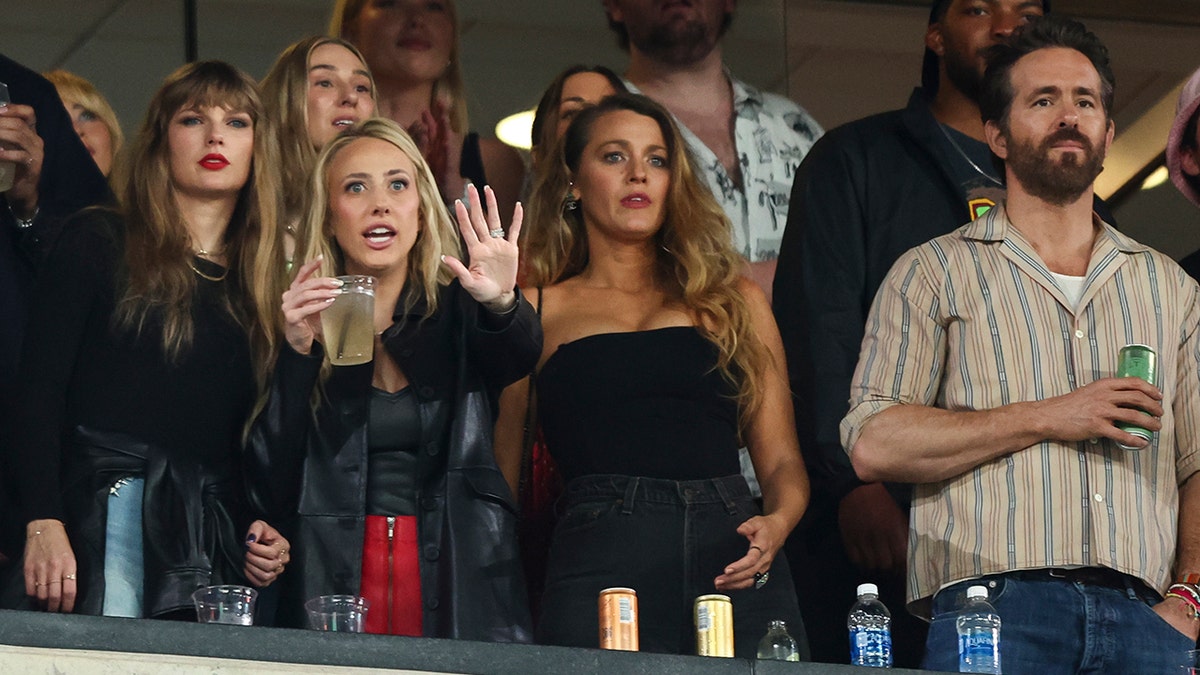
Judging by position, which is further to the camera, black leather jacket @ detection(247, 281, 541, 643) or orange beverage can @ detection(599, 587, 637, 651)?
black leather jacket @ detection(247, 281, 541, 643)

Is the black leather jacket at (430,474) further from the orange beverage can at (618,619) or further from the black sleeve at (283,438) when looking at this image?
the orange beverage can at (618,619)

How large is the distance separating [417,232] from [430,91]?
1.06 m

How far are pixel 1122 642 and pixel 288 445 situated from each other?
61.3 inches

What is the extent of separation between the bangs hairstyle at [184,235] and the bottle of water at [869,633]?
1219 millimetres

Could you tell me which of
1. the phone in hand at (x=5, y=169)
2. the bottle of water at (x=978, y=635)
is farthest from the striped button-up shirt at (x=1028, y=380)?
the phone in hand at (x=5, y=169)

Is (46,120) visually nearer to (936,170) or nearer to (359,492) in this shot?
(359,492)

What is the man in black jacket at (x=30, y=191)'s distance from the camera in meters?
4.61

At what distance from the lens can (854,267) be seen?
16.0ft

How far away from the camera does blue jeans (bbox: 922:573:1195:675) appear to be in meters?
3.79

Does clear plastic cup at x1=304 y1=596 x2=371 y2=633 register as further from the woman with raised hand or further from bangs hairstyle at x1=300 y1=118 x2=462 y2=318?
the woman with raised hand

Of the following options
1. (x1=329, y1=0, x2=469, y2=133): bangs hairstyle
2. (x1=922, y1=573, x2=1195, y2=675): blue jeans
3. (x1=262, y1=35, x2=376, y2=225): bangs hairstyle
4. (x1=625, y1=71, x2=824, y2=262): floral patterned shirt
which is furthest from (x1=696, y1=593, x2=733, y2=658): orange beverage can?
(x1=329, y1=0, x2=469, y2=133): bangs hairstyle

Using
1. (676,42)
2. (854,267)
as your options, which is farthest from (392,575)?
(676,42)

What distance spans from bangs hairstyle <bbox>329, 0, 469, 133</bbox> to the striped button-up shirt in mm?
1551

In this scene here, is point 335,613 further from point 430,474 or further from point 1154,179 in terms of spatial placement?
point 1154,179
